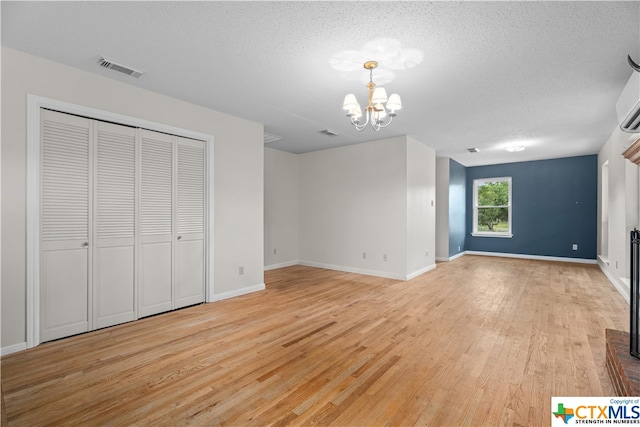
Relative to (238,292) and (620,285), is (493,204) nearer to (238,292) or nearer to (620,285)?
(620,285)

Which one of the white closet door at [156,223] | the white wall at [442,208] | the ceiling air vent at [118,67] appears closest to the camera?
the ceiling air vent at [118,67]

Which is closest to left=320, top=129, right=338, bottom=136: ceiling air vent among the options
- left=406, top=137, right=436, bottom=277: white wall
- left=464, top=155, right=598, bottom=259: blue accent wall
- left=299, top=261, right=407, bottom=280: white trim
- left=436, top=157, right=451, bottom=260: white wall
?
left=406, top=137, right=436, bottom=277: white wall

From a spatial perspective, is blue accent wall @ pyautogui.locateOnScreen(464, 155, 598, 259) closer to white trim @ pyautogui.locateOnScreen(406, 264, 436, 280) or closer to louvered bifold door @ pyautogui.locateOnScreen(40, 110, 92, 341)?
white trim @ pyautogui.locateOnScreen(406, 264, 436, 280)

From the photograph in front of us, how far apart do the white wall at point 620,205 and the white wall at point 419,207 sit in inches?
112

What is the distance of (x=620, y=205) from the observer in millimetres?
4691

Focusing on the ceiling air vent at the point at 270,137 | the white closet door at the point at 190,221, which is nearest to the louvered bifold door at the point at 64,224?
the white closet door at the point at 190,221

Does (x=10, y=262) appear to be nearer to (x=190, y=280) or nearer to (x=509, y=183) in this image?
(x=190, y=280)

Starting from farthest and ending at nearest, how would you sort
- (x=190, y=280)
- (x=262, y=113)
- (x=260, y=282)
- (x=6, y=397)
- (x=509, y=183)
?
(x=509, y=183) → (x=260, y=282) → (x=262, y=113) → (x=190, y=280) → (x=6, y=397)

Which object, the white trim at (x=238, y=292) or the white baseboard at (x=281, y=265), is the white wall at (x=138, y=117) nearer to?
the white trim at (x=238, y=292)

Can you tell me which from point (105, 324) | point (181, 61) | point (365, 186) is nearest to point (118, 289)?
point (105, 324)

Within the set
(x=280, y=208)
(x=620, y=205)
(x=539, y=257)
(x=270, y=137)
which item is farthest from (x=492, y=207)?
(x=270, y=137)

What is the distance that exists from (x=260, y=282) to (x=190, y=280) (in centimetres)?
114

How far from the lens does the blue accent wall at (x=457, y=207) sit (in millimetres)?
7691

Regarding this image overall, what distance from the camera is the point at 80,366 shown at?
2.36 metres
